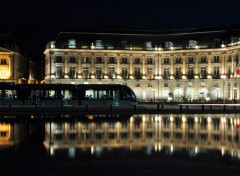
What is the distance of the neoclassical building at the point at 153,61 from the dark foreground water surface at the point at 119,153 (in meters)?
67.5

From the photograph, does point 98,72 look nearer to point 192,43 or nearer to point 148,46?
point 148,46

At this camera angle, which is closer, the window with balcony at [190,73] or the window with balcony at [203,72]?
the window with balcony at [203,72]

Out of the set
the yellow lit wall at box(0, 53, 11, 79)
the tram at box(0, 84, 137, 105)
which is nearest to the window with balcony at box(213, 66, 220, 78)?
the tram at box(0, 84, 137, 105)

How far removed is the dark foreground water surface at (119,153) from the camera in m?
13.5

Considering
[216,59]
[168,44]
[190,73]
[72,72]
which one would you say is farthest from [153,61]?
[72,72]

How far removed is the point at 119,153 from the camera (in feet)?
54.0

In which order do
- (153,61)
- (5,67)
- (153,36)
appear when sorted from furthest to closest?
(153,36)
(5,67)
(153,61)

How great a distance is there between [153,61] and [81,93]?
3749cm

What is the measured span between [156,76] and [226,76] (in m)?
15.5

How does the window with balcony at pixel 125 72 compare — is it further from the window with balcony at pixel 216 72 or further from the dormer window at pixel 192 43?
the window with balcony at pixel 216 72

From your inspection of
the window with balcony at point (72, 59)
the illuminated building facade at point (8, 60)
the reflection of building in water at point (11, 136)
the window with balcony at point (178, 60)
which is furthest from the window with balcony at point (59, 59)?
the reflection of building in water at point (11, 136)

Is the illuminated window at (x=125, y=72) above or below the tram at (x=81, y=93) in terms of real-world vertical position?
above

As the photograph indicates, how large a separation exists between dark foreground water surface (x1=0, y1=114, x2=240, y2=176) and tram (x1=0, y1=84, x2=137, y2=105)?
35.7 m

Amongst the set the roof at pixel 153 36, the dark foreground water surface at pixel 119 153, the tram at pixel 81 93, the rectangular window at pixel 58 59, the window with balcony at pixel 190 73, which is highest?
the roof at pixel 153 36
